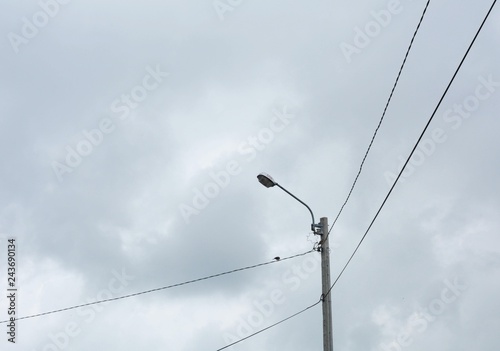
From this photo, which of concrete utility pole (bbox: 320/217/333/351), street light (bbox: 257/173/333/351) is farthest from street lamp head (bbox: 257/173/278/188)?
concrete utility pole (bbox: 320/217/333/351)

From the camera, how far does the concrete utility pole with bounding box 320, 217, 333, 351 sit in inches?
577

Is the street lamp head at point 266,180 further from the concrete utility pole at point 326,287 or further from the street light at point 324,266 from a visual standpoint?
the concrete utility pole at point 326,287

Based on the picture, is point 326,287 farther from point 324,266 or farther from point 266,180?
point 266,180

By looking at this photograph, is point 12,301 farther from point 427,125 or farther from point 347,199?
point 427,125

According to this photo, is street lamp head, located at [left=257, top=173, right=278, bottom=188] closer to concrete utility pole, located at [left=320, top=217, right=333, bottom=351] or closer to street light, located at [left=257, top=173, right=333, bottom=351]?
street light, located at [left=257, top=173, right=333, bottom=351]

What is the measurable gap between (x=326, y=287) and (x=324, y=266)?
57 centimetres

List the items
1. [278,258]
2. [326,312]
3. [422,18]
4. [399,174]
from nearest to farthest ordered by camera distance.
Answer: [422,18] < [399,174] < [326,312] < [278,258]

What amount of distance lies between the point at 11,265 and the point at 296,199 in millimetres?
12533

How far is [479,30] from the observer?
8789 mm

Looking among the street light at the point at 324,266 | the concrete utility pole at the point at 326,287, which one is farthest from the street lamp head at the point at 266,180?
the concrete utility pole at the point at 326,287

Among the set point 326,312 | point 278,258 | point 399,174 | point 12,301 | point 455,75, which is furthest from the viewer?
point 12,301

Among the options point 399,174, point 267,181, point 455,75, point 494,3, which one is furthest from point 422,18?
point 267,181

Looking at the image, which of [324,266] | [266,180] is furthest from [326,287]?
[266,180]

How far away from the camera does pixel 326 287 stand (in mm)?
15227
